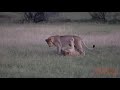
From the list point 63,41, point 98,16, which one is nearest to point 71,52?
point 63,41

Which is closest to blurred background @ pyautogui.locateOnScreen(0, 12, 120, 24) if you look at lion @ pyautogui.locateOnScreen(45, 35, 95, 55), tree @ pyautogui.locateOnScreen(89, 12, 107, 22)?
tree @ pyautogui.locateOnScreen(89, 12, 107, 22)

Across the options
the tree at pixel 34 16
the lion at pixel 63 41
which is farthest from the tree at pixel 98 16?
the tree at pixel 34 16

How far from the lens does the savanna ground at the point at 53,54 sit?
31.0 feet

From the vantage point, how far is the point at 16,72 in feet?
31.0

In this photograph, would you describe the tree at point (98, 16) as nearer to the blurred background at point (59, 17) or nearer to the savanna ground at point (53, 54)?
the blurred background at point (59, 17)

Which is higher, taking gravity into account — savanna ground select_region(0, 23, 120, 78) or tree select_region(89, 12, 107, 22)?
tree select_region(89, 12, 107, 22)

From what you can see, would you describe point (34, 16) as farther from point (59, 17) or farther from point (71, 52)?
point (71, 52)

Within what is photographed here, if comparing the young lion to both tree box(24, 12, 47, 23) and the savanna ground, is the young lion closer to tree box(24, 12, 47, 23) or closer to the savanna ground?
the savanna ground

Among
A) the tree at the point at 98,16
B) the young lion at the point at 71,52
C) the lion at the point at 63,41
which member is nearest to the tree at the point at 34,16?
the lion at the point at 63,41

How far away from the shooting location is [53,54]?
950 centimetres

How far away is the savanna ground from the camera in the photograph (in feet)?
31.0

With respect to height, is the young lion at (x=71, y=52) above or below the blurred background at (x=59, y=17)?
below
